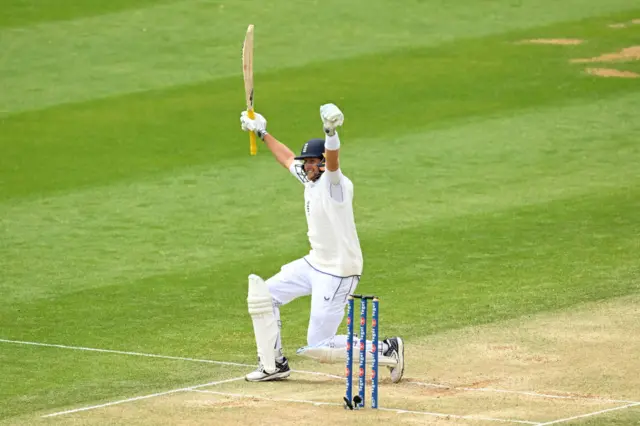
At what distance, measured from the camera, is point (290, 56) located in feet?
67.9

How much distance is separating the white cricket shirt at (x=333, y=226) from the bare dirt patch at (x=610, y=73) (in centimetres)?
1089

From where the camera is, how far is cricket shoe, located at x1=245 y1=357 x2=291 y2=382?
402 inches

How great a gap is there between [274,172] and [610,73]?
6198 millimetres

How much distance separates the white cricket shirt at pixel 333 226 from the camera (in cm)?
991

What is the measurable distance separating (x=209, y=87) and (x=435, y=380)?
10364 millimetres

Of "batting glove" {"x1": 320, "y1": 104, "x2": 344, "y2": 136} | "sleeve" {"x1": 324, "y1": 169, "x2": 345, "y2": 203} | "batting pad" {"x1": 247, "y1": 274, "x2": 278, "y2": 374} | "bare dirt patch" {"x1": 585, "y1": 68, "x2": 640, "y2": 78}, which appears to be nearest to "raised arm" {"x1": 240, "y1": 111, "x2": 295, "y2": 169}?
"sleeve" {"x1": 324, "y1": 169, "x2": 345, "y2": 203}

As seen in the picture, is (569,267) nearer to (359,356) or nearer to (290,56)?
(359,356)

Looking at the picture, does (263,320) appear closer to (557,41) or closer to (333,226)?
(333,226)

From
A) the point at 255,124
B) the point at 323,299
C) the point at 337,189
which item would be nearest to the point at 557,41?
the point at 255,124

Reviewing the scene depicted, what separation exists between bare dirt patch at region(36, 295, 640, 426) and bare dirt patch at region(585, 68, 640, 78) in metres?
8.89

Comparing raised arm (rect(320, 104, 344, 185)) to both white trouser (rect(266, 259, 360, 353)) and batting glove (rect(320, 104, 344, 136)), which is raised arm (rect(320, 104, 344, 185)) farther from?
white trouser (rect(266, 259, 360, 353))

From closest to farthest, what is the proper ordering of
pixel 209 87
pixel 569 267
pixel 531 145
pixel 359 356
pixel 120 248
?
1. pixel 359 356
2. pixel 569 267
3. pixel 120 248
4. pixel 531 145
5. pixel 209 87

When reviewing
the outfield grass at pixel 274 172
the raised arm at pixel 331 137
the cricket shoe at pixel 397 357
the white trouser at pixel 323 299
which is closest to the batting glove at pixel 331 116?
the raised arm at pixel 331 137

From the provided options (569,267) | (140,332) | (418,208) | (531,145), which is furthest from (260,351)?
(531,145)
